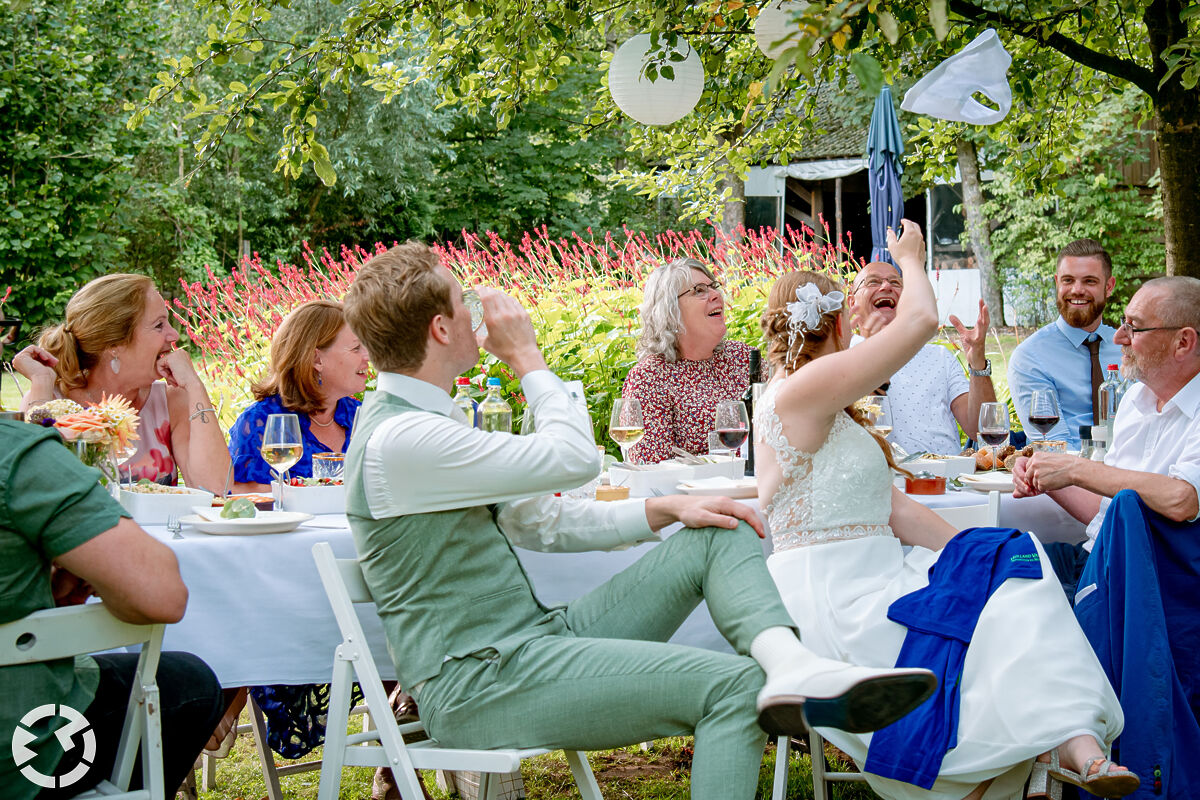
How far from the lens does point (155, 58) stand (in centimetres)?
1422

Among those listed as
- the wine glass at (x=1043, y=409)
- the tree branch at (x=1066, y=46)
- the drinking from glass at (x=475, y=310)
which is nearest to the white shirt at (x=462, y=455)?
the drinking from glass at (x=475, y=310)

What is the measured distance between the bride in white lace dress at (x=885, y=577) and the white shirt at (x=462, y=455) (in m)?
0.70

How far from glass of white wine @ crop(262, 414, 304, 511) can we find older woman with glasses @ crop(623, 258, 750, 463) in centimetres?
181

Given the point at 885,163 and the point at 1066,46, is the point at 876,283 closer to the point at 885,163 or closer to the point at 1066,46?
the point at 1066,46

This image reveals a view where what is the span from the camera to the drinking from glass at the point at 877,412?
3213 millimetres

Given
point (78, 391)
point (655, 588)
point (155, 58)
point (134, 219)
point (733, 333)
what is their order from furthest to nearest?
point (134, 219) → point (155, 58) → point (733, 333) → point (78, 391) → point (655, 588)

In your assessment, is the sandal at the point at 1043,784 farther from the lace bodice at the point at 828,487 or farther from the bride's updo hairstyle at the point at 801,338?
the bride's updo hairstyle at the point at 801,338

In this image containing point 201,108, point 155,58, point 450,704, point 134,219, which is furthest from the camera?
point 134,219

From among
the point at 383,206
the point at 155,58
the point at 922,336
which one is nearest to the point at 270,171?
the point at 383,206

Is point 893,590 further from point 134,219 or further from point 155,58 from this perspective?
point 134,219

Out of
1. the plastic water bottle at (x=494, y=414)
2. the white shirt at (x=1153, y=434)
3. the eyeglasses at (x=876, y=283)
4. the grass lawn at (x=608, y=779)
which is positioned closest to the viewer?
the plastic water bottle at (x=494, y=414)

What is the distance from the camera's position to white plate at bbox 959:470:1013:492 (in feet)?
10.7

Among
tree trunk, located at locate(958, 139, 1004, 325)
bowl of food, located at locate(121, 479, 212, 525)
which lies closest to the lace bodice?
bowl of food, located at locate(121, 479, 212, 525)

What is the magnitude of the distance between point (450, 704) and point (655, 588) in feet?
1.59
